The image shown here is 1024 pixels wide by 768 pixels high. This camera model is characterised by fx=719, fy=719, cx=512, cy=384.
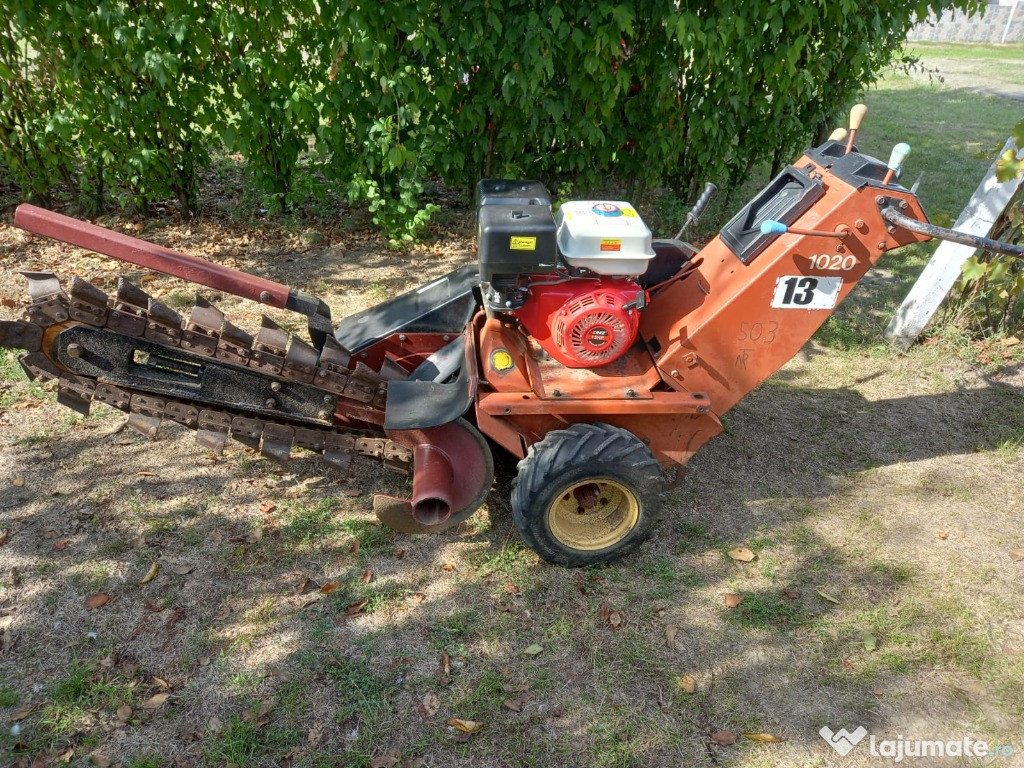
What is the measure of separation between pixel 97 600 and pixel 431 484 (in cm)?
152

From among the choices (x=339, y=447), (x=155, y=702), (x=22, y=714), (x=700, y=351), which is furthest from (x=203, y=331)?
(x=700, y=351)

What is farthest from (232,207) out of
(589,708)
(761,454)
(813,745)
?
(813,745)

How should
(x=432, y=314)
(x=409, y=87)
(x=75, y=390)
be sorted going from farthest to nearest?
1. (x=409, y=87)
2. (x=432, y=314)
3. (x=75, y=390)

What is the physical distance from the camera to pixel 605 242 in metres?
3.04

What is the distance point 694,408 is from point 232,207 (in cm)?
536

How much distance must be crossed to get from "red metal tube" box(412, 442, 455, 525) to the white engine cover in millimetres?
1051

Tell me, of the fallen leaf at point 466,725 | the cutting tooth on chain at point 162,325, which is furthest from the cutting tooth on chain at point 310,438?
the fallen leaf at point 466,725

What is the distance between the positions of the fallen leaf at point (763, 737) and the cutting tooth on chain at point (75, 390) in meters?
2.88

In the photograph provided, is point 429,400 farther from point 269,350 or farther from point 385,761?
point 385,761

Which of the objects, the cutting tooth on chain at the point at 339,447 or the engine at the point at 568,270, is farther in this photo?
the cutting tooth on chain at the point at 339,447

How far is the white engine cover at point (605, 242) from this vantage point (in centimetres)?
304

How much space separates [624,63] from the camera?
19.0 ft

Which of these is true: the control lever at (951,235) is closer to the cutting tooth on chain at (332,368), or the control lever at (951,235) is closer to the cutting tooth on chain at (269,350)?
the cutting tooth on chain at (332,368)

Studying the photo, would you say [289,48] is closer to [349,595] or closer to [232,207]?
[232,207]
